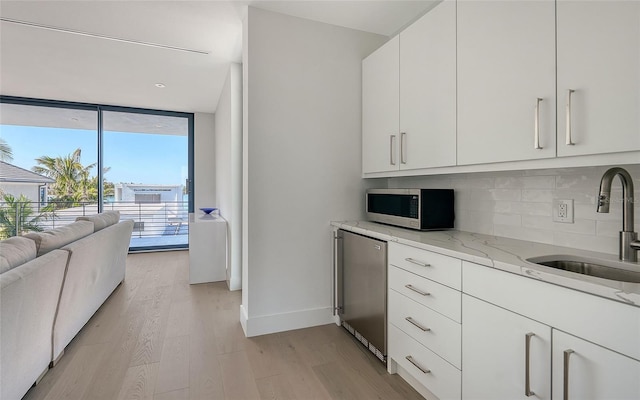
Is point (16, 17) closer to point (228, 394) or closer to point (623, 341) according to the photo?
point (228, 394)

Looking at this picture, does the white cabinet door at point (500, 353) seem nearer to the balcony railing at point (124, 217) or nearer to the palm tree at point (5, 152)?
the balcony railing at point (124, 217)

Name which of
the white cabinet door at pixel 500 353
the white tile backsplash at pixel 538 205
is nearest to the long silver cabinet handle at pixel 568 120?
the white tile backsplash at pixel 538 205

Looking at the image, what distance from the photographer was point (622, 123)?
3.47ft

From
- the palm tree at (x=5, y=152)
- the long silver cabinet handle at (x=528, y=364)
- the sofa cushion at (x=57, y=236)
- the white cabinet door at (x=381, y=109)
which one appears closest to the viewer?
the long silver cabinet handle at (x=528, y=364)

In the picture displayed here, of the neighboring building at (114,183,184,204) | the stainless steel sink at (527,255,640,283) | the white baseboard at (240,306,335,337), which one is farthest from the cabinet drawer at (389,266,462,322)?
the neighboring building at (114,183,184,204)

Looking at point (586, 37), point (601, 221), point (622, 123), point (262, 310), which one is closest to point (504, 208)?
point (601, 221)

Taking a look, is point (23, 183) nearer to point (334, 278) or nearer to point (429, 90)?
point (334, 278)

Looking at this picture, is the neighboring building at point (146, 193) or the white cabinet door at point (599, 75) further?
the neighboring building at point (146, 193)

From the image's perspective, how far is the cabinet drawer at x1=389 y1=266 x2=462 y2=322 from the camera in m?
1.42

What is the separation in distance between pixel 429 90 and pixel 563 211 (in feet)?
3.24

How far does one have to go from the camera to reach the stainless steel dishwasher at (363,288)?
6.34 ft

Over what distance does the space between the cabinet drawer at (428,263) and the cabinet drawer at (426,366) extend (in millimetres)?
385

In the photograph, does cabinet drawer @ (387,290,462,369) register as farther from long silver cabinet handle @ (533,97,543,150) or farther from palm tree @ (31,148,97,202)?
palm tree @ (31,148,97,202)

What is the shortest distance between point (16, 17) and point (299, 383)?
11.8 ft
